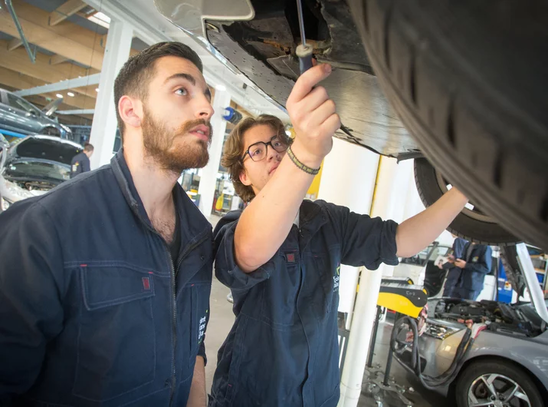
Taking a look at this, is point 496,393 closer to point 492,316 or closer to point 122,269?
point 492,316

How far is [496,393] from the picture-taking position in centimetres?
212

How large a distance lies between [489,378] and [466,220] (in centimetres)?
163

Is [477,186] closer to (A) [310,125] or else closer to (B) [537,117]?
(B) [537,117]

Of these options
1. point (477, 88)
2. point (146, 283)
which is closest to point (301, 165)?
point (477, 88)

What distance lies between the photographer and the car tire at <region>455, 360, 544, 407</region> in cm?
196

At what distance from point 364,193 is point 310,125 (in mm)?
1457

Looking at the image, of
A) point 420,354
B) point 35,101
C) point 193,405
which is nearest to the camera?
point 193,405

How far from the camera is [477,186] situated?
0.34m

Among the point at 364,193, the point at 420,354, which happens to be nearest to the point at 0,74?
the point at 364,193

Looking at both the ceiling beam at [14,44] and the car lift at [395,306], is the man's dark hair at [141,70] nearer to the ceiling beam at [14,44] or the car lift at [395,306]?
the car lift at [395,306]

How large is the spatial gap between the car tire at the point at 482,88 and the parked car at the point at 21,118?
955cm

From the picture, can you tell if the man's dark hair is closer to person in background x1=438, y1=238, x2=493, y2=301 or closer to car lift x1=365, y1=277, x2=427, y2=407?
car lift x1=365, y1=277, x2=427, y2=407

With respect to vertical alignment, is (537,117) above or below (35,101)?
below

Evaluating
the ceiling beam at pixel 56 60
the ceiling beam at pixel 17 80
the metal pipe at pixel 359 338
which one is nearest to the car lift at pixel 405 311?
the metal pipe at pixel 359 338
